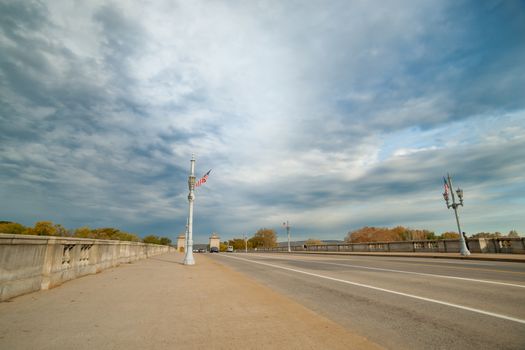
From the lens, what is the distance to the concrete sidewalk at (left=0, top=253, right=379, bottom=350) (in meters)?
3.89

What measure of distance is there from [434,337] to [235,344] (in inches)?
118

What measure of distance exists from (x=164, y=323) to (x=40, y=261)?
5.30 metres

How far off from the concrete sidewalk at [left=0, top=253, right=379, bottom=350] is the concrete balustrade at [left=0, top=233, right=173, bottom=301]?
0.39 metres

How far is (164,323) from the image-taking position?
485cm

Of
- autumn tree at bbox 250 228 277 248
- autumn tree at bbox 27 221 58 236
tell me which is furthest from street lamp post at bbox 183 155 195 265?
autumn tree at bbox 250 228 277 248

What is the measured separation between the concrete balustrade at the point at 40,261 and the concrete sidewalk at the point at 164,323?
39 cm

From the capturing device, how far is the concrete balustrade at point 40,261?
6340mm

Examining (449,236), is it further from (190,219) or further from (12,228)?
(12,228)

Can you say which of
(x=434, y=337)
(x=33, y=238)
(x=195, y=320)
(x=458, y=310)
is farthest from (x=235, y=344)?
(x=33, y=238)

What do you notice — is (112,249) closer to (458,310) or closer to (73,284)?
(73,284)

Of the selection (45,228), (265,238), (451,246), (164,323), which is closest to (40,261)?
(164,323)

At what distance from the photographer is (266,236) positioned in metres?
155

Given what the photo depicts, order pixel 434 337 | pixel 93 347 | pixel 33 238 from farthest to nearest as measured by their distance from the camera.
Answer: pixel 33 238 → pixel 434 337 → pixel 93 347

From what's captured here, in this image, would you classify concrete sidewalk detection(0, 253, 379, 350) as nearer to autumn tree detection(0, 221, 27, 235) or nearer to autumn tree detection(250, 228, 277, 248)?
autumn tree detection(0, 221, 27, 235)
